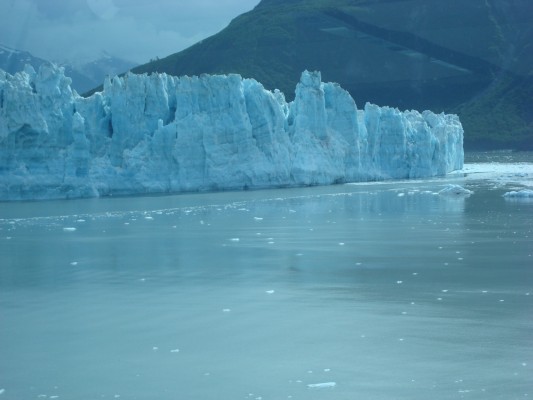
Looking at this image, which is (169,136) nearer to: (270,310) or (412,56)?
(270,310)

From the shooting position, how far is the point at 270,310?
21.7ft

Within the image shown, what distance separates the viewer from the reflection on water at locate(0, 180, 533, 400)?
16.0ft

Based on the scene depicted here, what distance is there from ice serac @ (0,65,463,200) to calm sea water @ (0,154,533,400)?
561cm

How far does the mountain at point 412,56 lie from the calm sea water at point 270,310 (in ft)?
127

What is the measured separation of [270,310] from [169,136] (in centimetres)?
1331

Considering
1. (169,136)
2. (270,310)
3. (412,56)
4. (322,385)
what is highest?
(412,56)

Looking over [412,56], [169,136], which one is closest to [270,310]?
[169,136]

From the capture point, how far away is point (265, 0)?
228ft

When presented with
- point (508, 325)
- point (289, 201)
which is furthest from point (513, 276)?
point (289, 201)

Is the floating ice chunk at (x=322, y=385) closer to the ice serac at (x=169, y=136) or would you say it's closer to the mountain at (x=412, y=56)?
the ice serac at (x=169, y=136)

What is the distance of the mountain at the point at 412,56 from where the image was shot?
5050cm

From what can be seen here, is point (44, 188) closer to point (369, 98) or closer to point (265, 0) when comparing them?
point (369, 98)

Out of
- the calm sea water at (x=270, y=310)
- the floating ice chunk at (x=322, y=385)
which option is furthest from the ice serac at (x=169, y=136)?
the floating ice chunk at (x=322, y=385)

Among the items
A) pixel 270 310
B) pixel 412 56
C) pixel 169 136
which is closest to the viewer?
pixel 270 310
